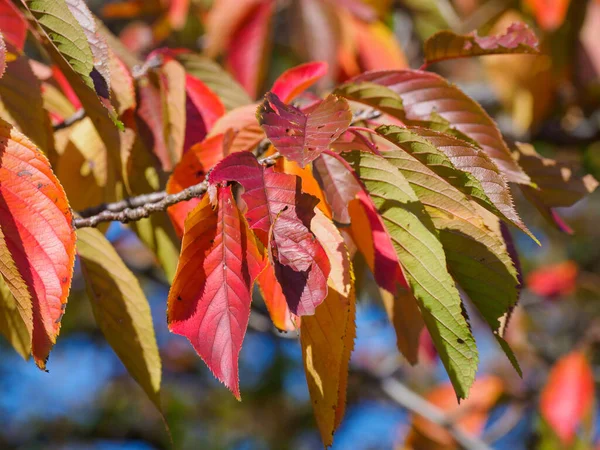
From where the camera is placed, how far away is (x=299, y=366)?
3.53 metres

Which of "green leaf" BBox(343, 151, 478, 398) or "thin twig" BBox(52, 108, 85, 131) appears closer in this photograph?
"green leaf" BBox(343, 151, 478, 398)

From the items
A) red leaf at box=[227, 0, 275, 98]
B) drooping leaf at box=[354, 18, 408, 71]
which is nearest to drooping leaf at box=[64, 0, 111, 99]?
red leaf at box=[227, 0, 275, 98]

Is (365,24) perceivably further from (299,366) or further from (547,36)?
(299,366)

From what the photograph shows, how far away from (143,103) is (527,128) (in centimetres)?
142

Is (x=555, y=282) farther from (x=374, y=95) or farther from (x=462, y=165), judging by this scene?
(x=462, y=165)

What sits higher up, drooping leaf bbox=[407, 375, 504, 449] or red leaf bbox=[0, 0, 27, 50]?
red leaf bbox=[0, 0, 27, 50]

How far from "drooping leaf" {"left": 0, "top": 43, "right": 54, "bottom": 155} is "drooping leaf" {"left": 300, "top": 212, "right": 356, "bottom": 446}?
1.14 ft

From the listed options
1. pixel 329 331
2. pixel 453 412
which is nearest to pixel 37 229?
pixel 329 331

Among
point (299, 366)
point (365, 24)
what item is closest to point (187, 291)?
point (365, 24)

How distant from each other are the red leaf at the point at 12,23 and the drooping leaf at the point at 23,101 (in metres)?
0.11

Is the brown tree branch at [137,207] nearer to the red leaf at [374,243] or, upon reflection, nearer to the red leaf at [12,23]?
the red leaf at [374,243]

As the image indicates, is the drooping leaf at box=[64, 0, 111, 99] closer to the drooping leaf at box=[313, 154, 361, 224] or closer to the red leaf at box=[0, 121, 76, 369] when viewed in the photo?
the red leaf at box=[0, 121, 76, 369]

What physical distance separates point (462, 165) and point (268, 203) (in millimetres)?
167

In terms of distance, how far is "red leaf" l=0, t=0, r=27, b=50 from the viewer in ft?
2.66
